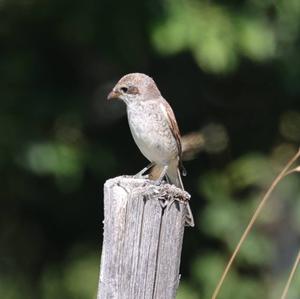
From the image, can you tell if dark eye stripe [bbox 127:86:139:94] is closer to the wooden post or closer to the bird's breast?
the bird's breast

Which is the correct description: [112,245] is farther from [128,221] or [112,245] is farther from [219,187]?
[219,187]

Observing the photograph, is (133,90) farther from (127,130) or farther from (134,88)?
(127,130)

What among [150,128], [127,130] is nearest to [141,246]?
[150,128]

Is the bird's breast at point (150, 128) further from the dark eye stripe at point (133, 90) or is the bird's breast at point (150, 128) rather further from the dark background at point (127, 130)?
the dark background at point (127, 130)

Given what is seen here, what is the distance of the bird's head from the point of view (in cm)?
491

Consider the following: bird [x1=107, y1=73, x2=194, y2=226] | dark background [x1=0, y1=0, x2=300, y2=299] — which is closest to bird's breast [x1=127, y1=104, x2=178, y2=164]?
bird [x1=107, y1=73, x2=194, y2=226]

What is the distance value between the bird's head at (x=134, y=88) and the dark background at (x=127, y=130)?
1.52 meters

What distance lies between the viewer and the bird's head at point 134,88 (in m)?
4.91

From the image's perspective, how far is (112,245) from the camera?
9.94ft

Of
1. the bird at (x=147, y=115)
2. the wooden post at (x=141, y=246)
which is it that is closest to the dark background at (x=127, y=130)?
the bird at (x=147, y=115)

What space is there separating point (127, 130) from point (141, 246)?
4947mm

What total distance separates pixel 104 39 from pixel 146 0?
0.49m

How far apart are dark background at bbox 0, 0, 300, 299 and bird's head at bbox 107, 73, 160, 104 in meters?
1.52

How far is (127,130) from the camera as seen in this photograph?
792cm
